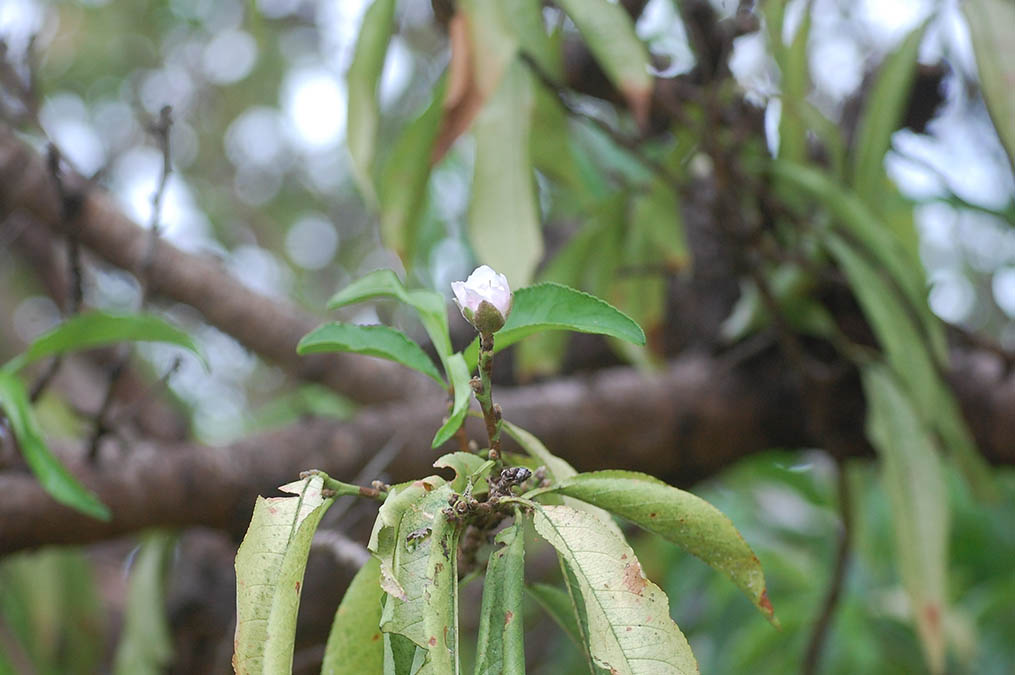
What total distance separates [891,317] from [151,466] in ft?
2.24

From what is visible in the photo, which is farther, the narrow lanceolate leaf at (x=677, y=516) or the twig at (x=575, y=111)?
the twig at (x=575, y=111)

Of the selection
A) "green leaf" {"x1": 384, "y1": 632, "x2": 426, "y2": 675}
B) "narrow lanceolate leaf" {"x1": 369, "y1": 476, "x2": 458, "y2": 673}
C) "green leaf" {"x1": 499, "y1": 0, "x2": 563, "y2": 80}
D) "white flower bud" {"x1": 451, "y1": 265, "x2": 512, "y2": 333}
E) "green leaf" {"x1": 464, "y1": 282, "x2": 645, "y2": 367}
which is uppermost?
Result: "green leaf" {"x1": 499, "y1": 0, "x2": 563, "y2": 80}

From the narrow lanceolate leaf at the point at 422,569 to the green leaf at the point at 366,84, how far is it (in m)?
0.48

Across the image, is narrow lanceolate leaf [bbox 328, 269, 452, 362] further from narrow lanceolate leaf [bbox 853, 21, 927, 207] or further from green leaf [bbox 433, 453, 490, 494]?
narrow lanceolate leaf [bbox 853, 21, 927, 207]

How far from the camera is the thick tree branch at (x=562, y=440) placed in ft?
→ 2.63

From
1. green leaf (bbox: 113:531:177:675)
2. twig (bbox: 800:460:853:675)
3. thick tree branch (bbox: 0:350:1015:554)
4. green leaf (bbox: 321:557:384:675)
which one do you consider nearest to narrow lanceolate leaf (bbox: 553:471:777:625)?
green leaf (bbox: 321:557:384:675)

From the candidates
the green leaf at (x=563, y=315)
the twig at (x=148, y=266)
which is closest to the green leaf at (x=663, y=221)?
the twig at (x=148, y=266)

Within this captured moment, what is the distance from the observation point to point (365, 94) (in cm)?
78

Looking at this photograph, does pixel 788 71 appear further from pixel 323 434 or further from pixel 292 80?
pixel 292 80

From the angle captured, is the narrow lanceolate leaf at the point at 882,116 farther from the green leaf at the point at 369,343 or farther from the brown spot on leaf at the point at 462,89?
the green leaf at the point at 369,343

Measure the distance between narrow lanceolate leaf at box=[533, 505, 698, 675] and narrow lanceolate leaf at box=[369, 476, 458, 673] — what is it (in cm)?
4

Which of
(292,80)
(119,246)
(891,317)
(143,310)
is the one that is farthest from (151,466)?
(292,80)

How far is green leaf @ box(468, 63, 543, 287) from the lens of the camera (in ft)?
2.23

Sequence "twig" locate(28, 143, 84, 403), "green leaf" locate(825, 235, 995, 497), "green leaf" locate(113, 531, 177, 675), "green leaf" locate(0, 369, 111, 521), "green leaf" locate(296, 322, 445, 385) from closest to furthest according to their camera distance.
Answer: "green leaf" locate(296, 322, 445, 385) → "green leaf" locate(0, 369, 111, 521) → "twig" locate(28, 143, 84, 403) → "green leaf" locate(825, 235, 995, 497) → "green leaf" locate(113, 531, 177, 675)
